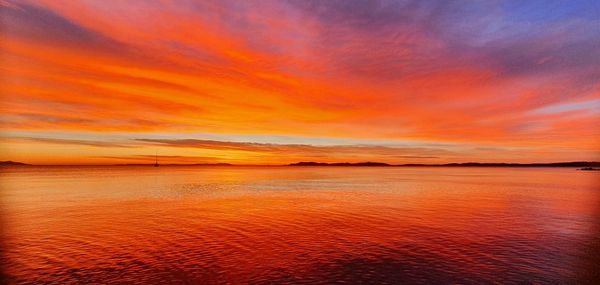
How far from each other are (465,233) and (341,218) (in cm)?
1371

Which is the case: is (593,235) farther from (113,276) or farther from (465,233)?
(113,276)

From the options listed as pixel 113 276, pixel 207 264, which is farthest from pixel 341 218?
pixel 113 276

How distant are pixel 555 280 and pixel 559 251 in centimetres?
830

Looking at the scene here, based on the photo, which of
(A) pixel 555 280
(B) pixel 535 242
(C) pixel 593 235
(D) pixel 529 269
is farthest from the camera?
(C) pixel 593 235

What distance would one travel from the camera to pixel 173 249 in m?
28.5

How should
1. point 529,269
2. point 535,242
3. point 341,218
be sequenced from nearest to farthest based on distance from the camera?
point 529,269, point 535,242, point 341,218

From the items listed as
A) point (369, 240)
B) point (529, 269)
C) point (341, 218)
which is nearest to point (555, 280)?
point (529, 269)

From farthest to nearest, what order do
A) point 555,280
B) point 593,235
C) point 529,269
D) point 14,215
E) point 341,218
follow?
point 14,215 → point 341,218 → point 593,235 → point 529,269 → point 555,280

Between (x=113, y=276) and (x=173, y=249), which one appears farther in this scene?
(x=173, y=249)

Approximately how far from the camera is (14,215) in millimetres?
46406

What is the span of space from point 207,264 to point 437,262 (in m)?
15.1

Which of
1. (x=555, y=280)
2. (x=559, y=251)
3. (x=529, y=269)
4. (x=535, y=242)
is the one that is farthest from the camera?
(x=535, y=242)

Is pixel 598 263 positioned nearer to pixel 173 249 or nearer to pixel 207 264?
pixel 207 264

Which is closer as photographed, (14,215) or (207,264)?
(207,264)
